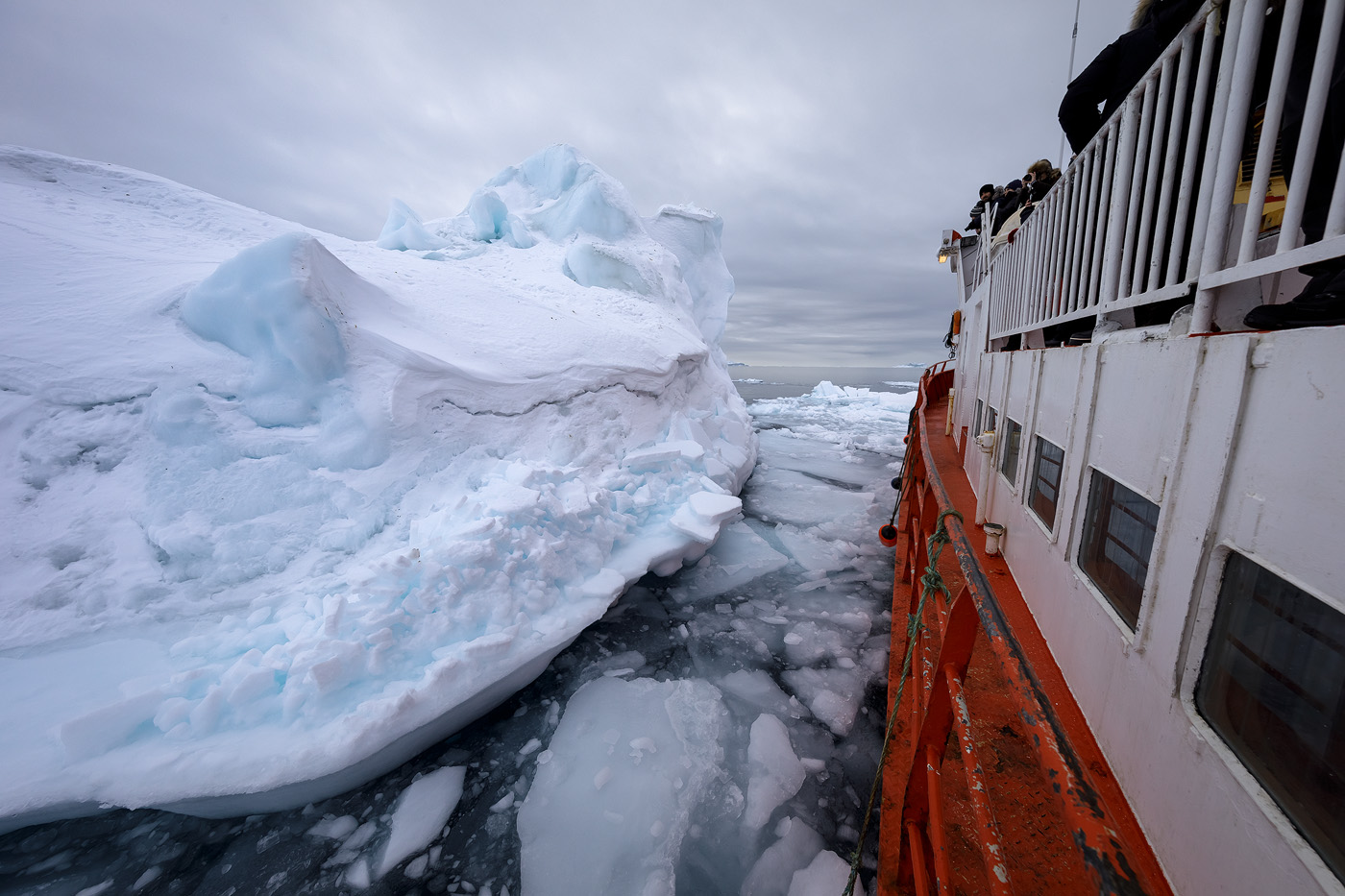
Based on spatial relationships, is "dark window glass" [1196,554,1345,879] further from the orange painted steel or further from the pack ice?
the pack ice

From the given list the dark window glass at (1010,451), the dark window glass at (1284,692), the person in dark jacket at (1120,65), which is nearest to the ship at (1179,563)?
the dark window glass at (1284,692)

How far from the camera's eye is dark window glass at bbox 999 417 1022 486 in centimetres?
333

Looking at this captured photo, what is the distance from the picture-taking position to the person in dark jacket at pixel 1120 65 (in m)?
1.81

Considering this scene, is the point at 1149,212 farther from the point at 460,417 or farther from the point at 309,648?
the point at 460,417

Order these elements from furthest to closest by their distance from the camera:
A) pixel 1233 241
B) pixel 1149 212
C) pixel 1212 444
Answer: pixel 1149 212
pixel 1233 241
pixel 1212 444

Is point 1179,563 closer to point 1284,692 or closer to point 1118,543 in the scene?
point 1284,692

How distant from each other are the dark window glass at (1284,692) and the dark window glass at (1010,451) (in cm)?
225

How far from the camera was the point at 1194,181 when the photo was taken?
163cm

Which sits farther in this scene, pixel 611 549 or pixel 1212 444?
pixel 611 549

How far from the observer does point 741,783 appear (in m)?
2.94

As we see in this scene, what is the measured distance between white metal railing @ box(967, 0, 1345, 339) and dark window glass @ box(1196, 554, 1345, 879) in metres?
0.77

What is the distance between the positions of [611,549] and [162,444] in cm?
346

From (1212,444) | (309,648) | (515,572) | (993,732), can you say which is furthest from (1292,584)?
(309,648)

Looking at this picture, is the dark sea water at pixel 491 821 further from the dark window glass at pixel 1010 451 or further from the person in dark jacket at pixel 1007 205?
the person in dark jacket at pixel 1007 205
